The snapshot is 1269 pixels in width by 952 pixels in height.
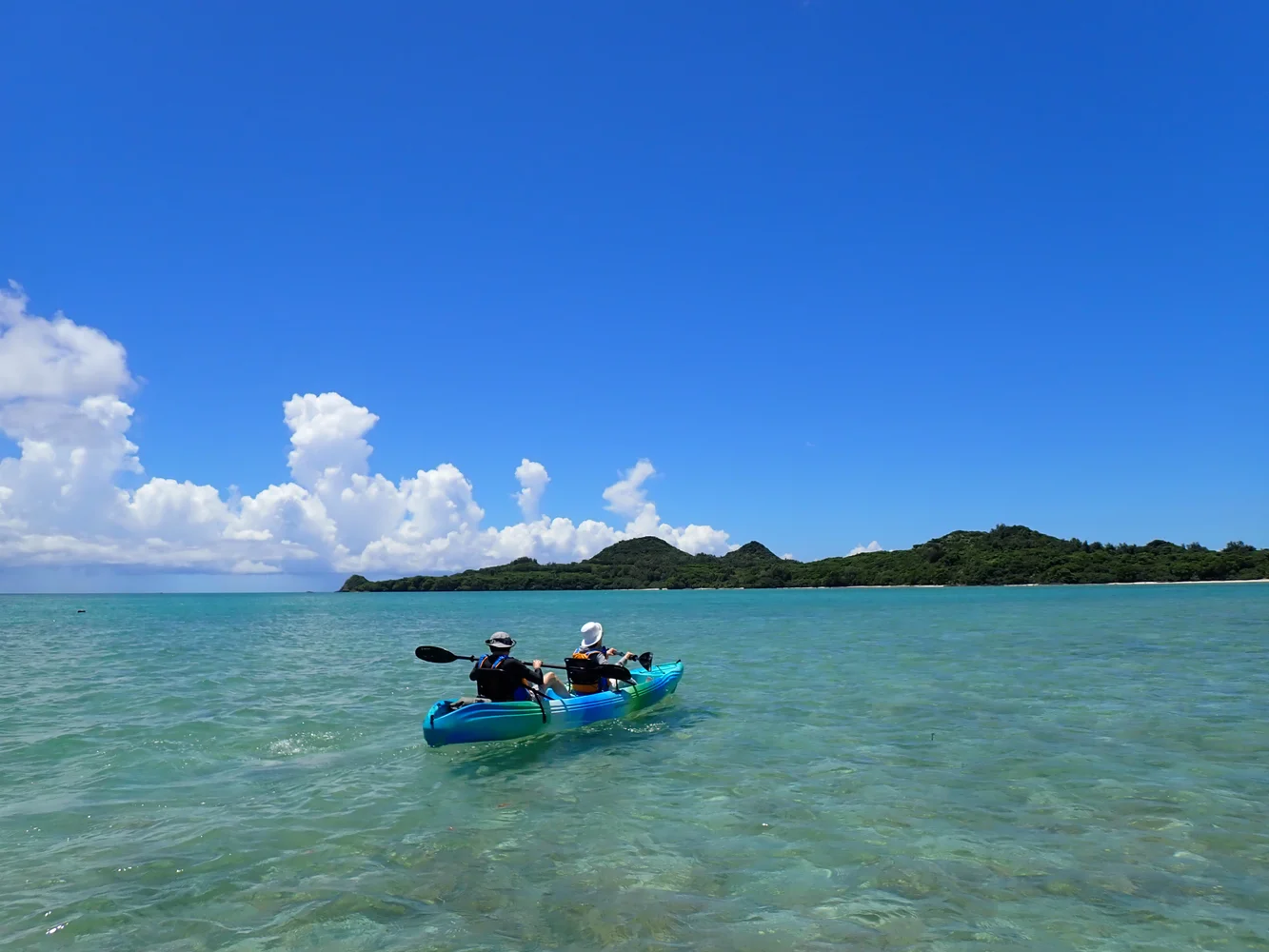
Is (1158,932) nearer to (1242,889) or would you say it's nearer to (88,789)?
(1242,889)

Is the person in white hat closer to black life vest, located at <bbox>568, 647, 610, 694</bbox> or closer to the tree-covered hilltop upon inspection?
black life vest, located at <bbox>568, 647, 610, 694</bbox>

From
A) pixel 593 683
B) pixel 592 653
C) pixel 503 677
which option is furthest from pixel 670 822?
pixel 592 653

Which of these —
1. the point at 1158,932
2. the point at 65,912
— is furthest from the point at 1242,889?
the point at 65,912

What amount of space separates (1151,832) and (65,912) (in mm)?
11163

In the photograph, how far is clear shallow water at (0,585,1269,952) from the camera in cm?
675

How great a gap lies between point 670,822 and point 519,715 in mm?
5114

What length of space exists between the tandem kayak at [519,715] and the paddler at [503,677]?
22 centimetres

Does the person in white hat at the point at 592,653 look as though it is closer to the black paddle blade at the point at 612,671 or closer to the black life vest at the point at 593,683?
the black life vest at the point at 593,683

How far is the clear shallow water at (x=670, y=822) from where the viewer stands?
6746mm

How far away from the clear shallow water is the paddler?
3.20 ft

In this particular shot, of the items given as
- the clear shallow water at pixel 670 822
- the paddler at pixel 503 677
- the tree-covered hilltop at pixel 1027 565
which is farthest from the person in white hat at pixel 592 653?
the tree-covered hilltop at pixel 1027 565

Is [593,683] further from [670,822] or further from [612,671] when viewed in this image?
[670,822]

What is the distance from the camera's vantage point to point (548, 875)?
7.94 meters

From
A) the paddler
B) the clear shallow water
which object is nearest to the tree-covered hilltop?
the clear shallow water
